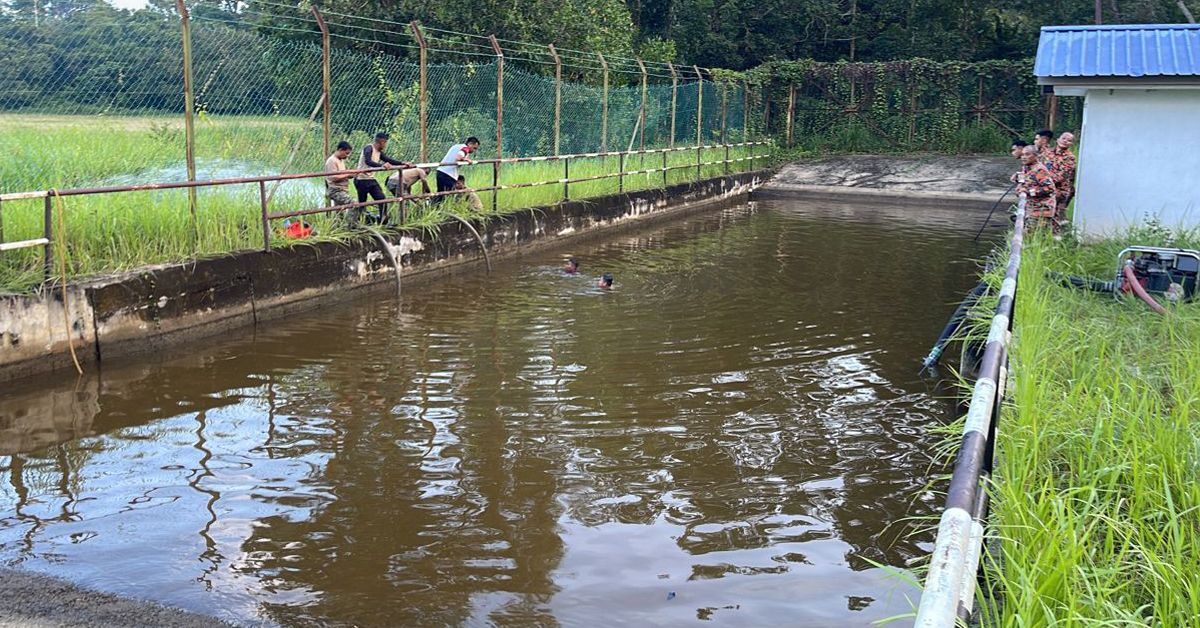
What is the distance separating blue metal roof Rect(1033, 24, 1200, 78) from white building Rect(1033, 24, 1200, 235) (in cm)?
1

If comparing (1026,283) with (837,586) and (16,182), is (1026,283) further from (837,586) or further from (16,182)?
(16,182)

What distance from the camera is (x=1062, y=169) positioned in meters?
12.9

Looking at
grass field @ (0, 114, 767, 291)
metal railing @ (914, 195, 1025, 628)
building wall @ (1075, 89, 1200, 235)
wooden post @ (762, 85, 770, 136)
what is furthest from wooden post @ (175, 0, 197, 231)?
wooden post @ (762, 85, 770, 136)

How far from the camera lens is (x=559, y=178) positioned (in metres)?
18.0

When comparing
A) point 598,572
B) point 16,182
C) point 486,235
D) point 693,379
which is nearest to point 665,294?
point 486,235

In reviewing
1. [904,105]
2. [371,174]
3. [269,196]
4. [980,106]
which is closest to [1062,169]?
[371,174]

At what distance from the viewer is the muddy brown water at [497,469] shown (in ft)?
16.1

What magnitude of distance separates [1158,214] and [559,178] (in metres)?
9.11

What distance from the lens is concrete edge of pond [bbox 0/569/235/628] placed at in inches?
173

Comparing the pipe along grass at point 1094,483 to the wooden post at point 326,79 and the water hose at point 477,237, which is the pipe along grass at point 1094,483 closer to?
the water hose at point 477,237

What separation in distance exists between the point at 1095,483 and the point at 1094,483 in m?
0.10

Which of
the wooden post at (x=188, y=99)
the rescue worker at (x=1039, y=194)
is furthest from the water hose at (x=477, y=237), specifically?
the rescue worker at (x=1039, y=194)

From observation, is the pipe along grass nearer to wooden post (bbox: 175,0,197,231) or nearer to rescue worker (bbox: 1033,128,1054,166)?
rescue worker (bbox: 1033,128,1054,166)

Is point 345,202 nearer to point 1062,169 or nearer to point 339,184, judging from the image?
point 339,184
